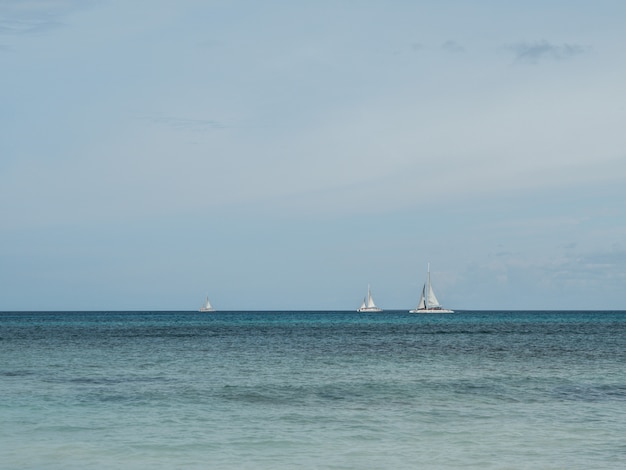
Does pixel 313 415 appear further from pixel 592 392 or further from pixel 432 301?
pixel 432 301

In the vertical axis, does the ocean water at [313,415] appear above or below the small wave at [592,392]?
below

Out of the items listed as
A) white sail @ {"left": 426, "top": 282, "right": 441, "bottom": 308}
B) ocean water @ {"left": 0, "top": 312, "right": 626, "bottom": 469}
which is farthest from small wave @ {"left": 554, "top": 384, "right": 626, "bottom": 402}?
white sail @ {"left": 426, "top": 282, "right": 441, "bottom": 308}

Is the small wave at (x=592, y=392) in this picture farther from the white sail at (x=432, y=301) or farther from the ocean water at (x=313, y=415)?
the white sail at (x=432, y=301)

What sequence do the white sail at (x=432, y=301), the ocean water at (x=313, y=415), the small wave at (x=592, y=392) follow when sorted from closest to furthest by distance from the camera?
the ocean water at (x=313, y=415) < the small wave at (x=592, y=392) < the white sail at (x=432, y=301)

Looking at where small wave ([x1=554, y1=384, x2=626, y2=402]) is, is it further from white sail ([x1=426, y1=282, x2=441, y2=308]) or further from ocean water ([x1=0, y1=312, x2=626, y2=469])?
white sail ([x1=426, y1=282, x2=441, y2=308])

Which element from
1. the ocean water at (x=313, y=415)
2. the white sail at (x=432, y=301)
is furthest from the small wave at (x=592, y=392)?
the white sail at (x=432, y=301)

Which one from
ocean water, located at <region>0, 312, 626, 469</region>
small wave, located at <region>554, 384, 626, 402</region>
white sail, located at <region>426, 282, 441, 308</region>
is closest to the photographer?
ocean water, located at <region>0, 312, 626, 469</region>

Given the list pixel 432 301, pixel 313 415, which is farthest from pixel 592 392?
pixel 432 301

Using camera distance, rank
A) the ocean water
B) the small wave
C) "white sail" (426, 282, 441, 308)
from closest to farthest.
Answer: the ocean water → the small wave → "white sail" (426, 282, 441, 308)

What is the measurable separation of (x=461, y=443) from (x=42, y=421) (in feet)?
42.2

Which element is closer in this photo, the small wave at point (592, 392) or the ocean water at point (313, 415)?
the ocean water at point (313, 415)

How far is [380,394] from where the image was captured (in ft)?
103

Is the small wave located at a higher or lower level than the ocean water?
higher

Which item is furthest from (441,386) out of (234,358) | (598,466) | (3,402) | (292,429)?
(234,358)
